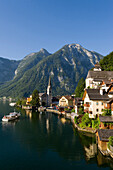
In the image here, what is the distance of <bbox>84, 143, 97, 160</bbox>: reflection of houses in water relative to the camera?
33006mm

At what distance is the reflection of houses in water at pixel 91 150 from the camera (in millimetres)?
33006

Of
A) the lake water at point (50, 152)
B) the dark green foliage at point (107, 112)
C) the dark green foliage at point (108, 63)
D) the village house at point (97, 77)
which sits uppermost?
the dark green foliage at point (108, 63)

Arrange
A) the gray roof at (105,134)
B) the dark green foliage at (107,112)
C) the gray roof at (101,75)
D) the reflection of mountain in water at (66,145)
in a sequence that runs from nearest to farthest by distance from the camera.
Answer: the reflection of mountain in water at (66,145)
the gray roof at (105,134)
the dark green foliage at (107,112)
the gray roof at (101,75)

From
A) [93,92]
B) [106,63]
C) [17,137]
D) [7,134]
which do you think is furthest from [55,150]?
[106,63]

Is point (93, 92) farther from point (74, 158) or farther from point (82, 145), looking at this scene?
point (74, 158)

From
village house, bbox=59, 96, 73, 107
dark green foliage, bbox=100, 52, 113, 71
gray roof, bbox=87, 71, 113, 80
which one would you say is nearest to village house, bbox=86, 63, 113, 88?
gray roof, bbox=87, 71, 113, 80

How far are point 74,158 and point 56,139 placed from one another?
13.6 meters

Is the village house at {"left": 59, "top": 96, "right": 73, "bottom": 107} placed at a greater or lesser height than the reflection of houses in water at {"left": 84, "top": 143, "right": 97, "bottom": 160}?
greater

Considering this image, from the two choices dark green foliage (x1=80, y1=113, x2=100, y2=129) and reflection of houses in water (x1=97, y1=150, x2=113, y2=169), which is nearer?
Result: reflection of houses in water (x1=97, y1=150, x2=113, y2=169)

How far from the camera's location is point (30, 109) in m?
121

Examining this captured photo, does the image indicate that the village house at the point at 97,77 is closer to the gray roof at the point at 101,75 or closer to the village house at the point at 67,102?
the gray roof at the point at 101,75

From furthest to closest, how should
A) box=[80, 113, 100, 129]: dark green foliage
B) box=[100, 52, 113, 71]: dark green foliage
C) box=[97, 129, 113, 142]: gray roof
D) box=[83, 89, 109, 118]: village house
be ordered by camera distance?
1. box=[100, 52, 113, 71]: dark green foliage
2. box=[83, 89, 109, 118]: village house
3. box=[80, 113, 100, 129]: dark green foliage
4. box=[97, 129, 113, 142]: gray roof

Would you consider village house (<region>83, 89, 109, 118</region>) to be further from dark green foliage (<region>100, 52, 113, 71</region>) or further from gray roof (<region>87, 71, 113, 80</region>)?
dark green foliage (<region>100, 52, 113, 71</region>)

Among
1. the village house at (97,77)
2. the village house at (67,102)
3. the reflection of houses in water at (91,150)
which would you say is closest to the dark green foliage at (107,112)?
the reflection of houses in water at (91,150)
